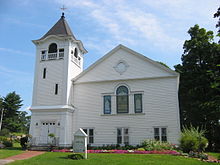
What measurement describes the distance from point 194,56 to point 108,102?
13978 mm

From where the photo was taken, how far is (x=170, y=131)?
797 inches

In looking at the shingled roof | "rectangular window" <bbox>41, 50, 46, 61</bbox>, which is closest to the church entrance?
"rectangular window" <bbox>41, 50, 46, 61</bbox>

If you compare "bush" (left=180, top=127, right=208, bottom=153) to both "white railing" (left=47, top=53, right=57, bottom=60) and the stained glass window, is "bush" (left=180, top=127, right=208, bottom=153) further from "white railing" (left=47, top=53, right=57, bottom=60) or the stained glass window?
"white railing" (left=47, top=53, right=57, bottom=60)

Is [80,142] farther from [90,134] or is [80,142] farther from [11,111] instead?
[11,111]

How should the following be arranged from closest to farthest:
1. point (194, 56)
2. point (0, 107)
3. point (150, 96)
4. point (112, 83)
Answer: point (150, 96) < point (112, 83) < point (194, 56) < point (0, 107)

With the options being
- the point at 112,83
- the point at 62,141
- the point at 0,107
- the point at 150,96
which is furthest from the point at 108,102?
the point at 0,107

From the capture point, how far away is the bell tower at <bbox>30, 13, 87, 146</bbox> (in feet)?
71.7

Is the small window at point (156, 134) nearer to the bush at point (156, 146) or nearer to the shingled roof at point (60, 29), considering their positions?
the bush at point (156, 146)

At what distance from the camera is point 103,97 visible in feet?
75.3

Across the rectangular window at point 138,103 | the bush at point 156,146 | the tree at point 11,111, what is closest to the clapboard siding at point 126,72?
the rectangular window at point 138,103

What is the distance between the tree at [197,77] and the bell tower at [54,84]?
14227 millimetres

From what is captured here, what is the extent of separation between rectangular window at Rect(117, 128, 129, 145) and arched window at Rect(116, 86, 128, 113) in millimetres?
1833

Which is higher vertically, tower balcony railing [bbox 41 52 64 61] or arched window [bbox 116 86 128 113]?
tower balcony railing [bbox 41 52 64 61]

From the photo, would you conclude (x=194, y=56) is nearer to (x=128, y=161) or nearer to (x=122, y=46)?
(x=122, y=46)
